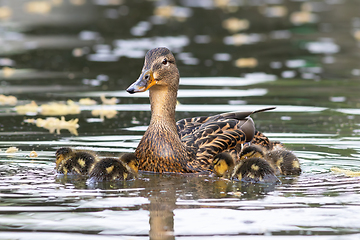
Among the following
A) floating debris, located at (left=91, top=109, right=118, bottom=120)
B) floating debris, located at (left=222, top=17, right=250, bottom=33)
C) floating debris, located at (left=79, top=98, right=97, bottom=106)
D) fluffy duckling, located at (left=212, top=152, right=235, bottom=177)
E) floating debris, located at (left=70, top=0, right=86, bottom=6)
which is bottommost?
fluffy duckling, located at (left=212, top=152, right=235, bottom=177)

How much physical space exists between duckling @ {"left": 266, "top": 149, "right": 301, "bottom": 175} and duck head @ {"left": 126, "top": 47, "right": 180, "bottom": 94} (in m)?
1.29

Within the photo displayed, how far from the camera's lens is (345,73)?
13.6m

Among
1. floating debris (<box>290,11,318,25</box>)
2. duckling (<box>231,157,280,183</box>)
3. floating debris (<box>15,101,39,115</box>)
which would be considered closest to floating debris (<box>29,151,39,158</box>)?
duckling (<box>231,157,280,183</box>)

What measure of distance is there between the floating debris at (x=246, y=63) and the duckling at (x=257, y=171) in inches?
310

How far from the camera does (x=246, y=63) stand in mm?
14484

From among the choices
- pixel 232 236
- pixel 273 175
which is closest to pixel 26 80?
pixel 273 175

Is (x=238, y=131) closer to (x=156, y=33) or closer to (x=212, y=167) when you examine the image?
(x=212, y=167)

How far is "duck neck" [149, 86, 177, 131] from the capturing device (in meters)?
7.23

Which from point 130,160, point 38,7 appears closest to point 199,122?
point 130,160

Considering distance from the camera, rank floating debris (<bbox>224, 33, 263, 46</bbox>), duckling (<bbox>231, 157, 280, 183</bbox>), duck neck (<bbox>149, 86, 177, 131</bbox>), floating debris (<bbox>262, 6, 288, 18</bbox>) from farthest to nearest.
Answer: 1. floating debris (<bbox>262, 6, 288, 18</bbox>)
2. floating debris (<bbox>224, 33, 263, 46</bbox>)
3. duck neck (<bbox>149, 86, 177, 131</bbox>)
4. duckling (<bbox>231, 157, 280, 183</bbox>)

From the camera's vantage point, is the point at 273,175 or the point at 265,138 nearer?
the point at 273,175

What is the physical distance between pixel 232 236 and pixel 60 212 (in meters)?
1.44

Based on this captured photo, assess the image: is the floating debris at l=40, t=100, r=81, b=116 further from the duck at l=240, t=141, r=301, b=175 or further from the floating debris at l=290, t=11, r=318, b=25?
the floating debris at l=290, t=11, r=318, b=25

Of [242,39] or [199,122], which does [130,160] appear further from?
[242,39]
